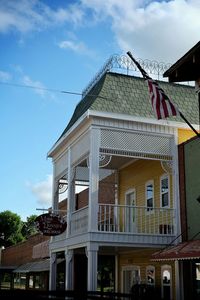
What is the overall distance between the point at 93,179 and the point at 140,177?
5.09 metres

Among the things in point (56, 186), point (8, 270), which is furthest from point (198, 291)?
point (8, 270)

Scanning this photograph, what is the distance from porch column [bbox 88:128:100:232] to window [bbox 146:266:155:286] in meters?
4.83

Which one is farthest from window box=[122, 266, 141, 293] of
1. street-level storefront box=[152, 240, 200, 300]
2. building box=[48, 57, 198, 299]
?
street-level storefront box=[152, 240, 200, 300]

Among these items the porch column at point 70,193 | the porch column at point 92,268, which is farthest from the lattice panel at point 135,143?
the porch column at point 92,268

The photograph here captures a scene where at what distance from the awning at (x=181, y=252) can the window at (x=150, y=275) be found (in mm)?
3345

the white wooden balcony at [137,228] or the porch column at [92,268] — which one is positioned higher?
the white wooden balcony at [137,228]

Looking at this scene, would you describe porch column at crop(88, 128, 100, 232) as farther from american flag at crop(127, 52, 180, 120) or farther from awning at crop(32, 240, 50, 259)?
awning at crop(32, 240, 50, 259)

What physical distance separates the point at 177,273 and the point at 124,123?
5434 millimetres

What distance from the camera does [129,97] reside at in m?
17.6

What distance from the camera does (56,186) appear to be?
20.7 metres

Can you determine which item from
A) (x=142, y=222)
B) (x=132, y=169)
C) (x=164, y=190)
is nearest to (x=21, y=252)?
(x=132, y=169)

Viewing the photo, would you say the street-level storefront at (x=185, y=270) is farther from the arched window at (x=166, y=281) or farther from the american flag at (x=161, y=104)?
the american flag at (x=161, y=104)

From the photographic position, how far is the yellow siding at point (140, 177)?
1875 cm

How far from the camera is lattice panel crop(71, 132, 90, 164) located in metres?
16.5
